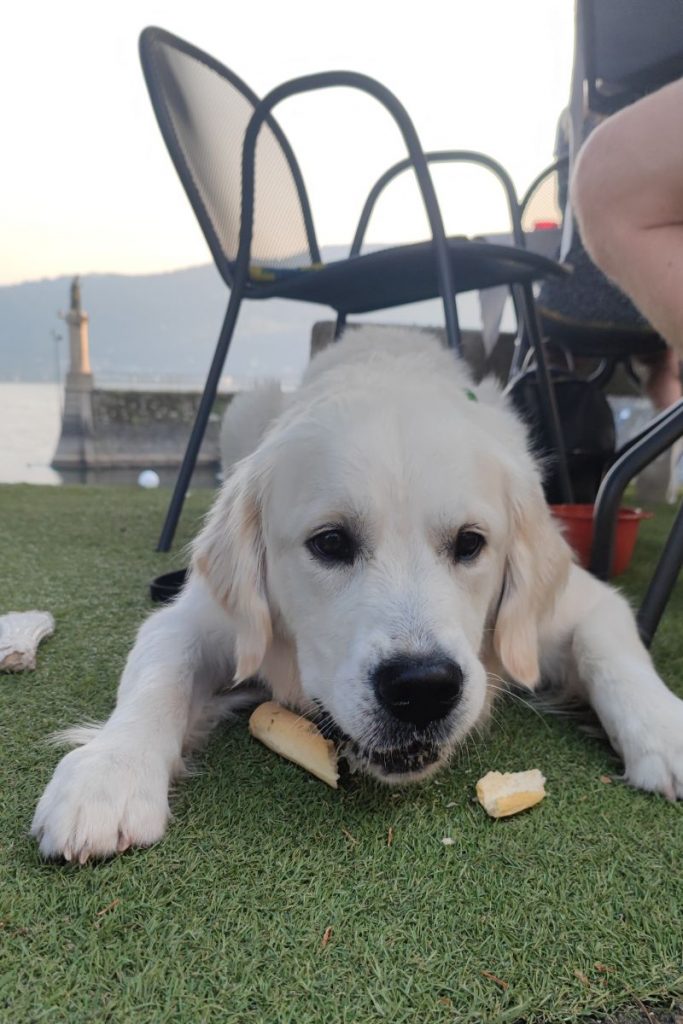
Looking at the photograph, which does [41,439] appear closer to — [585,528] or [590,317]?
[590,317]

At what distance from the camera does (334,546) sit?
1.32 meters

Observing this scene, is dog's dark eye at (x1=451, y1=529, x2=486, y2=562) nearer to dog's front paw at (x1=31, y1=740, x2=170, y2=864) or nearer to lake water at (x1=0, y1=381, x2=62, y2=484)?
dog's front paw at (x1=31, y1=740, x2=170, y2=864)

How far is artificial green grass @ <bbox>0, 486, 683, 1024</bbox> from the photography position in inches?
30.8

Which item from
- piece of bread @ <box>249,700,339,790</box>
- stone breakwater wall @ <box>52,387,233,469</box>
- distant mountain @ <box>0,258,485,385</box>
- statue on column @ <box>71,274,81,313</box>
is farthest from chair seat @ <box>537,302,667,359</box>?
distant mountain @ <box>0,258,485,385</box>

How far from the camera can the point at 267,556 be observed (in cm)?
148

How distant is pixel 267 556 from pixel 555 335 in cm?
302

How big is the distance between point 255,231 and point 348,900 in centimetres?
287

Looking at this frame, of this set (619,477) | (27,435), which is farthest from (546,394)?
(27,435)

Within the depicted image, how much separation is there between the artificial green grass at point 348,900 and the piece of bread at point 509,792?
0.02m

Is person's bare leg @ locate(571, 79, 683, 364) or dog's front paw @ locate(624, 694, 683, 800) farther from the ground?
person's bare leg @ locate(571, 79, 683, 364)

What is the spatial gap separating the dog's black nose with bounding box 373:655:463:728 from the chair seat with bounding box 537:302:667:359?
9.83ft

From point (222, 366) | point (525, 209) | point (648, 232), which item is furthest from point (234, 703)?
point (525, 209)

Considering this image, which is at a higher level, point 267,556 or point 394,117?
point 394,117

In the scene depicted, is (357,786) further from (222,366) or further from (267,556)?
(222,366)
